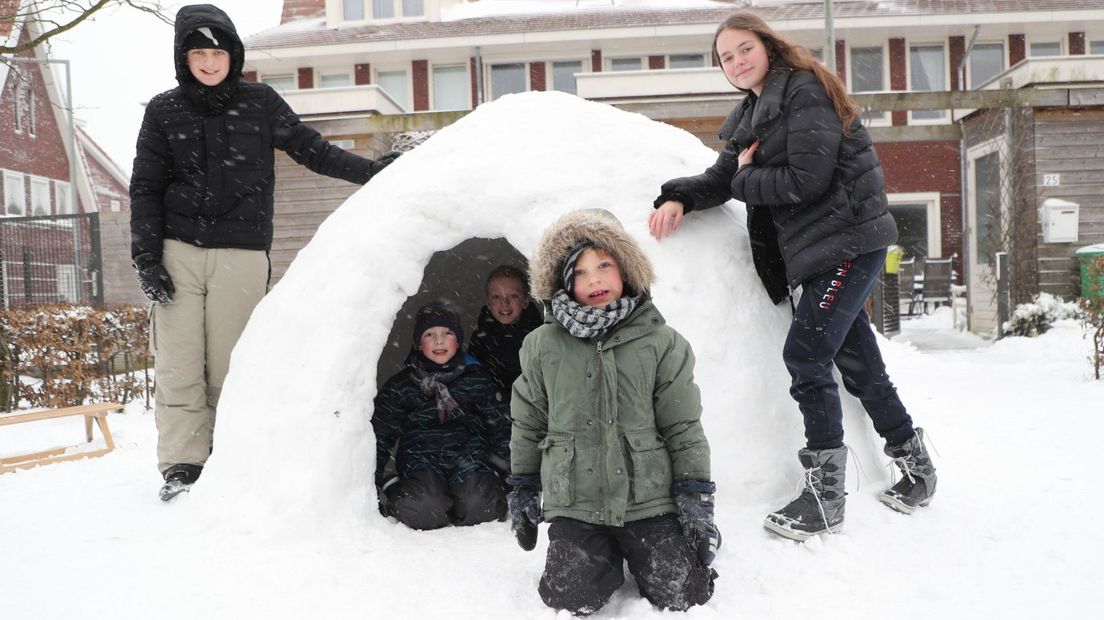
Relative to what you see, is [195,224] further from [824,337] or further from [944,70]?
[944,70]

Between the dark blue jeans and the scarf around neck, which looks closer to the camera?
the dark blue jeans

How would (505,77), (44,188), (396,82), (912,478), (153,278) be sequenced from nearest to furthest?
(912,478)
(153,278)
(505,77)
(396,82)
(44,188)

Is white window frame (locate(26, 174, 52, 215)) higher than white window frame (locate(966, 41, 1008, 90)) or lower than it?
lower

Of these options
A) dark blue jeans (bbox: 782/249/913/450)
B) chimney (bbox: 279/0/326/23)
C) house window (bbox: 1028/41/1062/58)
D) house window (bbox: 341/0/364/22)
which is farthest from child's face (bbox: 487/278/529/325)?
chimney (bbox: 279/0/326/23)

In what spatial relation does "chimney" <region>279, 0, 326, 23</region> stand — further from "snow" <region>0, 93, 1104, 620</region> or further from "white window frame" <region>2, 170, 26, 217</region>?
"snow" <region>0, 93, 1104, 620</region>

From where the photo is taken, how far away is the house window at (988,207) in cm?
1008

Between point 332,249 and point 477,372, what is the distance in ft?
2.63

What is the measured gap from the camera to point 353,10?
1666 cm

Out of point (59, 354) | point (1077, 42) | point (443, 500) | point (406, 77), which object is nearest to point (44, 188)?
point (406, 77)

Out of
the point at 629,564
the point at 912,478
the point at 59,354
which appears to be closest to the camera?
the point at 629,564

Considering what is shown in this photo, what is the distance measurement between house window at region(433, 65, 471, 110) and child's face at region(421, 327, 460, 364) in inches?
521

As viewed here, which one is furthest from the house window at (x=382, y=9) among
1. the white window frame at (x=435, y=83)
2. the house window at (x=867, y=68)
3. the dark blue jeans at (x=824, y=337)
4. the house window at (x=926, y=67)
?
the dark blue jeans at (x=824, y=337)

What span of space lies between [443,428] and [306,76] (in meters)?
14.3

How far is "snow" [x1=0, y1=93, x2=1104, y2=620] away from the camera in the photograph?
7.63 feet
